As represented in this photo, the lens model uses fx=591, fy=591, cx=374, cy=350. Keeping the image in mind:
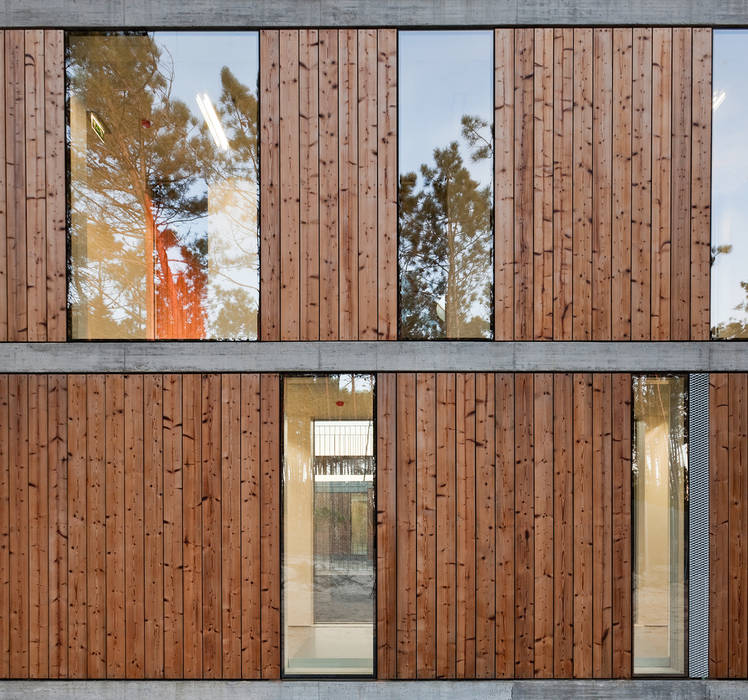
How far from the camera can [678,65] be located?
5.60m

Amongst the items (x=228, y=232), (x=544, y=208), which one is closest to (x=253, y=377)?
(x=228, y=232)

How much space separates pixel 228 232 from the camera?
5.66m

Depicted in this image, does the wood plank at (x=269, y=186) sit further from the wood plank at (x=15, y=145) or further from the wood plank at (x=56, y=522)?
the wood plank at (x=15, y=145)

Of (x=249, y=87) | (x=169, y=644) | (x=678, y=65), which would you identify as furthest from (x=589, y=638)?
(x=249, y=87)

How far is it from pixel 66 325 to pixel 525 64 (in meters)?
5.02

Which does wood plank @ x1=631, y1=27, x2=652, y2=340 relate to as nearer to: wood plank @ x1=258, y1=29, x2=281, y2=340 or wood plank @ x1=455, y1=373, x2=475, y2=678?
wood plank @ x1=455, y1=373, x2=475, y2=678

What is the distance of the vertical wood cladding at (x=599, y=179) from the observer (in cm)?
558

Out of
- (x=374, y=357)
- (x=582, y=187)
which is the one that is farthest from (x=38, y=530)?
(x=582, y=187)

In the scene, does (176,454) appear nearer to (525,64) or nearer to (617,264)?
(617,264)

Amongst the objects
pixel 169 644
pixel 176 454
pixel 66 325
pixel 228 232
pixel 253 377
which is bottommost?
pixel 169 644

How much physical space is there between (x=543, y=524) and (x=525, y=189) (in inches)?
124

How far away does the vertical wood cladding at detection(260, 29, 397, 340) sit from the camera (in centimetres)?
560

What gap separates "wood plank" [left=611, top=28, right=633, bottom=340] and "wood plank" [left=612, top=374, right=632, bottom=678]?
92cm

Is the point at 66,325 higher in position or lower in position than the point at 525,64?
lower
